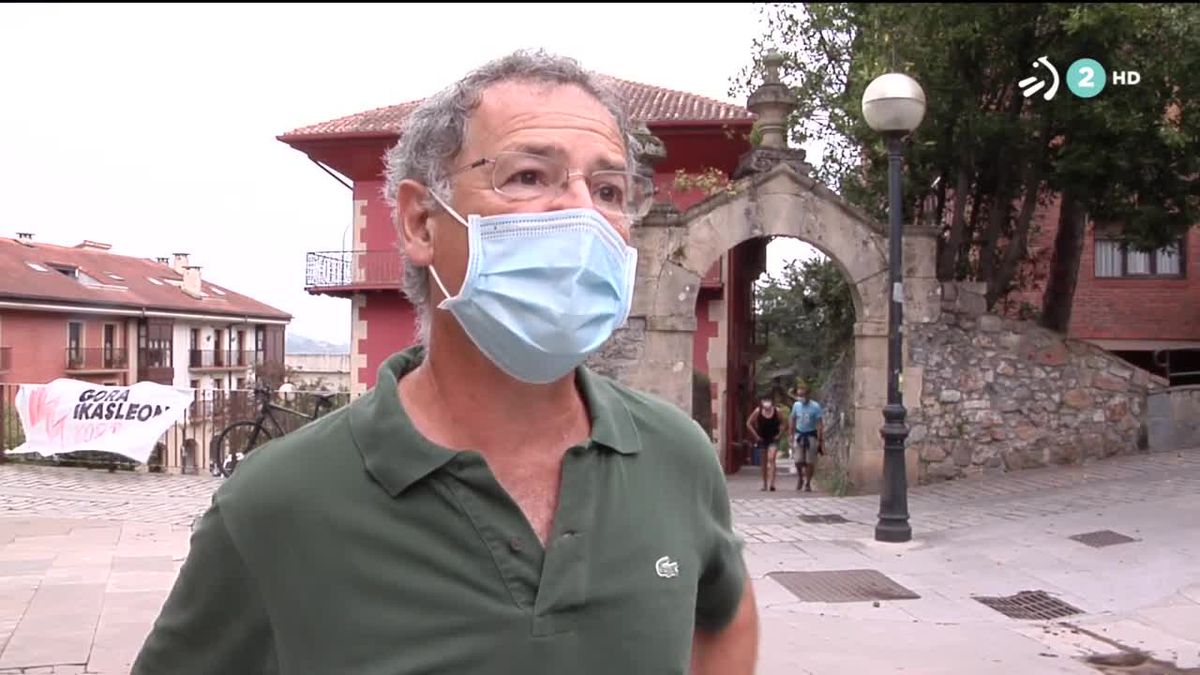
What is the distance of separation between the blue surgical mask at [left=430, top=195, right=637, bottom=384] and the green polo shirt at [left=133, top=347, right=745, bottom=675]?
0.57 feet

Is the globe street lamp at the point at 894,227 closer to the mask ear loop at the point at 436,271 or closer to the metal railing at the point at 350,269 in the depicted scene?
the mask ear loop at the point at 436,271

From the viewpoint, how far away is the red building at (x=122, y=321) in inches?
1213

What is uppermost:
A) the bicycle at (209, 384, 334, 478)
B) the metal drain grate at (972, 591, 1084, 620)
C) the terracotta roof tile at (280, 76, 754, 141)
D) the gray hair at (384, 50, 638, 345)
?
the terracotta roof tile at (280, 76, 754, 141)

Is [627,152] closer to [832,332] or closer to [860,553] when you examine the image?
[860,553]

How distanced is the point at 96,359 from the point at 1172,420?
106 feet

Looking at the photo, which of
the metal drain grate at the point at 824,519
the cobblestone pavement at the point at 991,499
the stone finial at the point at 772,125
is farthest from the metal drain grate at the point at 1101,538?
the stone finial at the point at 772,125

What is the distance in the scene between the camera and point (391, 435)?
5.29 feet

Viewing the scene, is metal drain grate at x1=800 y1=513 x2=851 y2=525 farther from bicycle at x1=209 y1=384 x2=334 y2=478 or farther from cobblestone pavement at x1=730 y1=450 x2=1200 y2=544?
bicycle at x1=209 y1=384 x2=334 y2=478

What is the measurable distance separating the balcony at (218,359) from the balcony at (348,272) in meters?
18.7

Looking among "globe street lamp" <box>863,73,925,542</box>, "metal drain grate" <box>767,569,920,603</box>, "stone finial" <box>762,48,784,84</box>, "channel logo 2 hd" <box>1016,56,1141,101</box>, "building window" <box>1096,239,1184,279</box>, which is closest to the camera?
"metal drain grate" <box>767,569,920,603</box>

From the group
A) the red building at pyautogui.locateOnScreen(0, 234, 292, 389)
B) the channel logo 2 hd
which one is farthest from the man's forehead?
the red building at pyautogui.locateOnScreen(0, 234, 292, 389)

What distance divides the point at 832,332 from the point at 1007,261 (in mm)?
5240

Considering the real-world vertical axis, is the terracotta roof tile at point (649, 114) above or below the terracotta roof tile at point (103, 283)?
above

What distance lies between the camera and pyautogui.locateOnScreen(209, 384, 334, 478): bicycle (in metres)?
13.4
